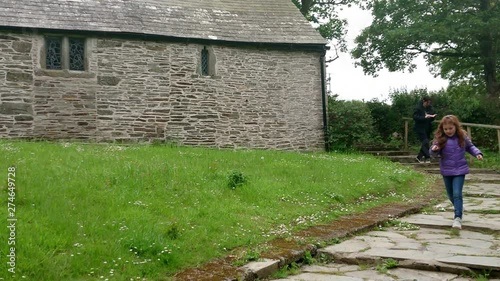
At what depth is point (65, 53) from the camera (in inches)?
598

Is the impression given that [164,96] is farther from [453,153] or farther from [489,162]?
[453,153]

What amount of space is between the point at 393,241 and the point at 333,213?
58.9 inches

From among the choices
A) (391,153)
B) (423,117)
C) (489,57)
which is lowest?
(391,153)

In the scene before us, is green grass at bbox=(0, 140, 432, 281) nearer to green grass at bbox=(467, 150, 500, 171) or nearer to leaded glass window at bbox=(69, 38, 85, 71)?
green grass at bbox=(467, 150, 500, 171)

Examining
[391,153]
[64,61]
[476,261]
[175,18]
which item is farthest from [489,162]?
[64,61]

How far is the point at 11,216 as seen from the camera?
5.24m

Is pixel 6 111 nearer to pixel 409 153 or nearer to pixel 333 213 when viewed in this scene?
pixel 333 213

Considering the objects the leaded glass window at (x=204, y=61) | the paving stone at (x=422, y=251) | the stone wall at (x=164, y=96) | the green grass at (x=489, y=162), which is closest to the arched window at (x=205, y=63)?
the leaded glass window at (x=204, y=61)

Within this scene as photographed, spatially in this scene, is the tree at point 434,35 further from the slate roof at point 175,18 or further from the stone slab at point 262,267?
the stone slab at point 262,267

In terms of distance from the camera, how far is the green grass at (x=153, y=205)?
467 cm

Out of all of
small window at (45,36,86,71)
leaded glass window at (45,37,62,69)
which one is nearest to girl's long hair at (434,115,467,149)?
small window at (45,36,86,71)

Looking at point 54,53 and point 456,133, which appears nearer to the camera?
point 456,133

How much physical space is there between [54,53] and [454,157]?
12.4 meters

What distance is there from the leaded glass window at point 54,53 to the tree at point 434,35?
1289 cm
